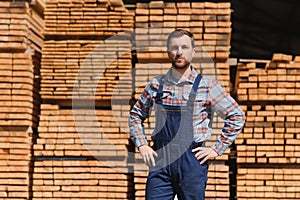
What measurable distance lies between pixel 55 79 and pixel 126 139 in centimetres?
106

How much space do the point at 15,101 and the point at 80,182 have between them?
45.4 inches

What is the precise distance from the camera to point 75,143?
6.30 metres

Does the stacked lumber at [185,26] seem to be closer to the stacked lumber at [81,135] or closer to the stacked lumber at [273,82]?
the stacked lumber at [273,82]

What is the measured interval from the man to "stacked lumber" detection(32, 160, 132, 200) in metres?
2.67

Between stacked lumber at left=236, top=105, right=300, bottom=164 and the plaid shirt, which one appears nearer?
the plaid shirt

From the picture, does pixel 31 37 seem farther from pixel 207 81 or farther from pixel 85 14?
pixel 207 81

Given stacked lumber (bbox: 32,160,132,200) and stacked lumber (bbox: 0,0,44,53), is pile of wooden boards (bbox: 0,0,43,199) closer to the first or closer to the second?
stacked lumber (bbox: 0,0,44,53)

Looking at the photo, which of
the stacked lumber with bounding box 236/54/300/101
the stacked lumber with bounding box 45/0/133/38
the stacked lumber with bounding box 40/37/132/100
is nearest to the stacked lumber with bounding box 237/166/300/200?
the stacked lumber with bounding box 236/54/300/101

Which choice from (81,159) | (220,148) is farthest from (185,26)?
(220,148)

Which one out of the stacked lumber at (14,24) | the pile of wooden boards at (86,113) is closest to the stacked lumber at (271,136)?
the pile of wooden boards at (86,113)

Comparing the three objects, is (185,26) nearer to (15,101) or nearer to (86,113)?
(86,113)

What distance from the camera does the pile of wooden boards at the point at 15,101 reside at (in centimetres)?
622

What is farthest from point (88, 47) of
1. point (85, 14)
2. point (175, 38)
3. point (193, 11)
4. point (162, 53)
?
point (175, 38)

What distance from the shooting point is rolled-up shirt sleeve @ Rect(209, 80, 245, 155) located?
12.0ft
